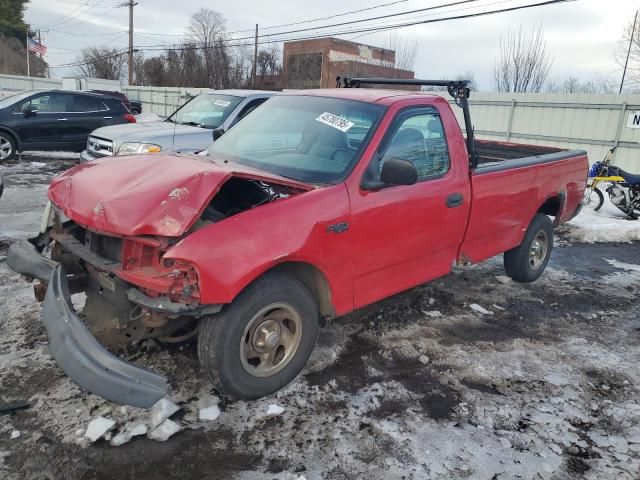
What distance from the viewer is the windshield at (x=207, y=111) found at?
27.8ft

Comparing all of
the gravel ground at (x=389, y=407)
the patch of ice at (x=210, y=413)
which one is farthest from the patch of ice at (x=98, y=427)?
the patch of ice at (x=210, y=413)

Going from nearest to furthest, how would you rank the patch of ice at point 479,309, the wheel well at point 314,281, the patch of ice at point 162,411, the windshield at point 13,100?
1. the patch of ice at point 162,411
2. the wheel well at point 314,281
3. the patch of ice at point 479,309
4. the windshield at point 13,100

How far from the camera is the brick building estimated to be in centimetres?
4731

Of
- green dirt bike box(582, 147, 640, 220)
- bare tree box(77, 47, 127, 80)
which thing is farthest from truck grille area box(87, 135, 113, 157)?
bare tree box(77, 47, 127, 80)

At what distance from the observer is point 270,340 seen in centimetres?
314

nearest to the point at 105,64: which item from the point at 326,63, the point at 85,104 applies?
the point at 326,63

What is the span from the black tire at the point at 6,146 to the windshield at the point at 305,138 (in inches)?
378

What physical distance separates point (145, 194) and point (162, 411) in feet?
4.21

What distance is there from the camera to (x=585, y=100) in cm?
1410

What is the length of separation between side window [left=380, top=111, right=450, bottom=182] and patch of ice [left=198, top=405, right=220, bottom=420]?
6.70ft

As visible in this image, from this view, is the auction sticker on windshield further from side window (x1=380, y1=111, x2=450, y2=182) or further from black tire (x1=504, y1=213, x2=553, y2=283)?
black tire (x1=504, y1=213, x2=553, y2=283)

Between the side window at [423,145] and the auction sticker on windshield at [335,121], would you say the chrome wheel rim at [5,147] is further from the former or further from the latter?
the side window at [423,145]

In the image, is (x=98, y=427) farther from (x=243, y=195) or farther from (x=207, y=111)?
(x=207, y=111)

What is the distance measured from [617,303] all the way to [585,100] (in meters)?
10.7
